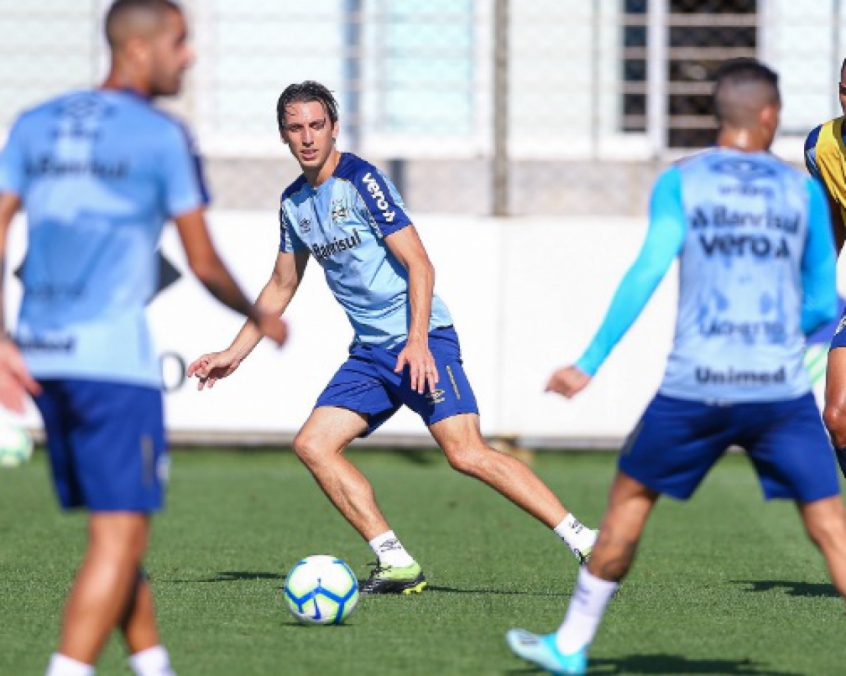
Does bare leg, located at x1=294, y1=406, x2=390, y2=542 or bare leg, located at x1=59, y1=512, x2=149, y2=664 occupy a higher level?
bare leg, located at x1=59, y1=512, x2=149, y2=664

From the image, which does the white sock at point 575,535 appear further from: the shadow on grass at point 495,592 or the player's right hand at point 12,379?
the player's right hand at point 12,379

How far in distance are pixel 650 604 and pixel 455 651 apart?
1.37m

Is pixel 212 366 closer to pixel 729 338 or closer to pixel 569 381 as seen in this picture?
pixel 569 381

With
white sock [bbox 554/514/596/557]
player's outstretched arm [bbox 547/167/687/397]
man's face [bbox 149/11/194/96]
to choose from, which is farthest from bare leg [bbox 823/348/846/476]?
man's face [bbox 149/11/194/96]

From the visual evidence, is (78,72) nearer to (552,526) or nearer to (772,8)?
(772,8)

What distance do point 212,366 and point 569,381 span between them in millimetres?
2551

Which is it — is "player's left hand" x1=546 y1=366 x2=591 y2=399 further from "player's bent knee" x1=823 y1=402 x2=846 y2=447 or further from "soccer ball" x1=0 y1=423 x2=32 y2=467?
"soccer ball" x1=0 y1=423 x2=32 y2=467

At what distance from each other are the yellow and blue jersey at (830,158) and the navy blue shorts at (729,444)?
2.74 meters

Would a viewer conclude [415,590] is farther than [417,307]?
Yes

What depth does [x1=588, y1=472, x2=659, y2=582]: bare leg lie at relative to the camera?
571cm

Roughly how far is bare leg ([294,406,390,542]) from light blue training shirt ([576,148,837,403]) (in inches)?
103

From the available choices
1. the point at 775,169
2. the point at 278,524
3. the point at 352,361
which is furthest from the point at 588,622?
the point at 278,524

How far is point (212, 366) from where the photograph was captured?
7707mm

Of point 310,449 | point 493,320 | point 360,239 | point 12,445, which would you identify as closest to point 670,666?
point 310,449
